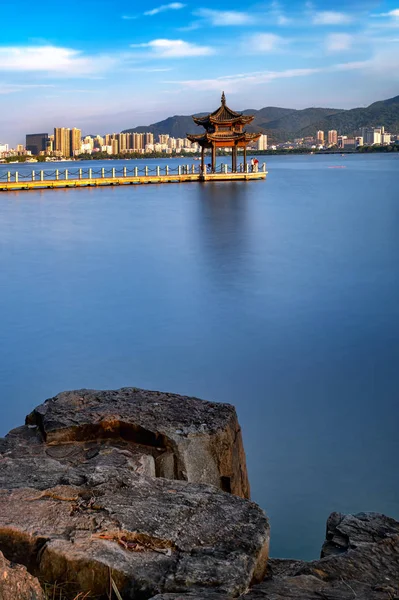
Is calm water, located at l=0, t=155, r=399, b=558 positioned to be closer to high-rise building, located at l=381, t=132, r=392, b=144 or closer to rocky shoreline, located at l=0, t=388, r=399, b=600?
rocky shoreline, located at l=0, t=388, r=399, b=600

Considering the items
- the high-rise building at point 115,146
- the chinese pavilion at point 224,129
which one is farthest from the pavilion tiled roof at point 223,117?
the high-rise building at point 115,146

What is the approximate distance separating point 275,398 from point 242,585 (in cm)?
327

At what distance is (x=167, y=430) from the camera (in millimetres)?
3064

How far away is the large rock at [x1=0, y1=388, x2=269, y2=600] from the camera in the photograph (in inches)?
82.1

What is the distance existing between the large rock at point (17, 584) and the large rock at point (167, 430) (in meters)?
1.13

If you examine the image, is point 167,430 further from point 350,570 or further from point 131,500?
point 350,570

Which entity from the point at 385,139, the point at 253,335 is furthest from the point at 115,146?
the point at 253,335

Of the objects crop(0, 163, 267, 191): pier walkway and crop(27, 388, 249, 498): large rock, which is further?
crop(0, 163, 267, 191): pier walkway

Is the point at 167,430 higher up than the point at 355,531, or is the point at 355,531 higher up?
the point at 167,430

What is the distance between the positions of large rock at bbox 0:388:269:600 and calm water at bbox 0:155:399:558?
793mm

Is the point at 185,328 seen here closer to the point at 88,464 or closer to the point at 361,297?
the point at 361,297

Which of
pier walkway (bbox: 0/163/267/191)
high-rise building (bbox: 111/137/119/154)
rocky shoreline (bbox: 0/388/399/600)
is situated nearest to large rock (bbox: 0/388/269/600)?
rocky shoreline (bbox: 0/388/399/600)

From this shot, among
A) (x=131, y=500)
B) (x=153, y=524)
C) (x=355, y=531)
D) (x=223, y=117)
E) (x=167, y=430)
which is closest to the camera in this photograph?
(x=153, y=524)

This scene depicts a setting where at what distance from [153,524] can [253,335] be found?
4.92 metres
